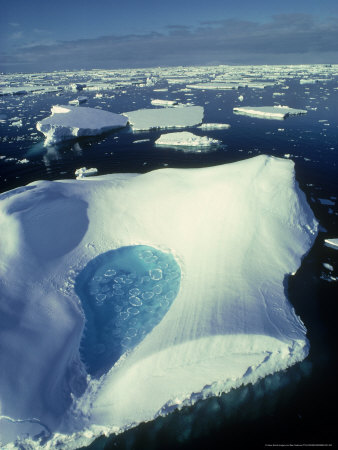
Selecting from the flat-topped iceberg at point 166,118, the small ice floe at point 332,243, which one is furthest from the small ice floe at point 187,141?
the small ice floe at point 332,243

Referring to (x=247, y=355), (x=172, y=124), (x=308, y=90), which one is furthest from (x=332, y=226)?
(x=308, y=90)

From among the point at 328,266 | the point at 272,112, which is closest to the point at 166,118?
the point at 272,112

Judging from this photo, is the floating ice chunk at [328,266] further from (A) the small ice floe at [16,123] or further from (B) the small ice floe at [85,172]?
(A) the small ice floe at [16,123]

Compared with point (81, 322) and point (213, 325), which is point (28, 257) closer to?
point (81, 322)

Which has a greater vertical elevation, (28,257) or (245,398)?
(28,257)

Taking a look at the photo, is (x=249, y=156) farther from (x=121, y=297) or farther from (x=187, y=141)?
(x=121, y=297)
